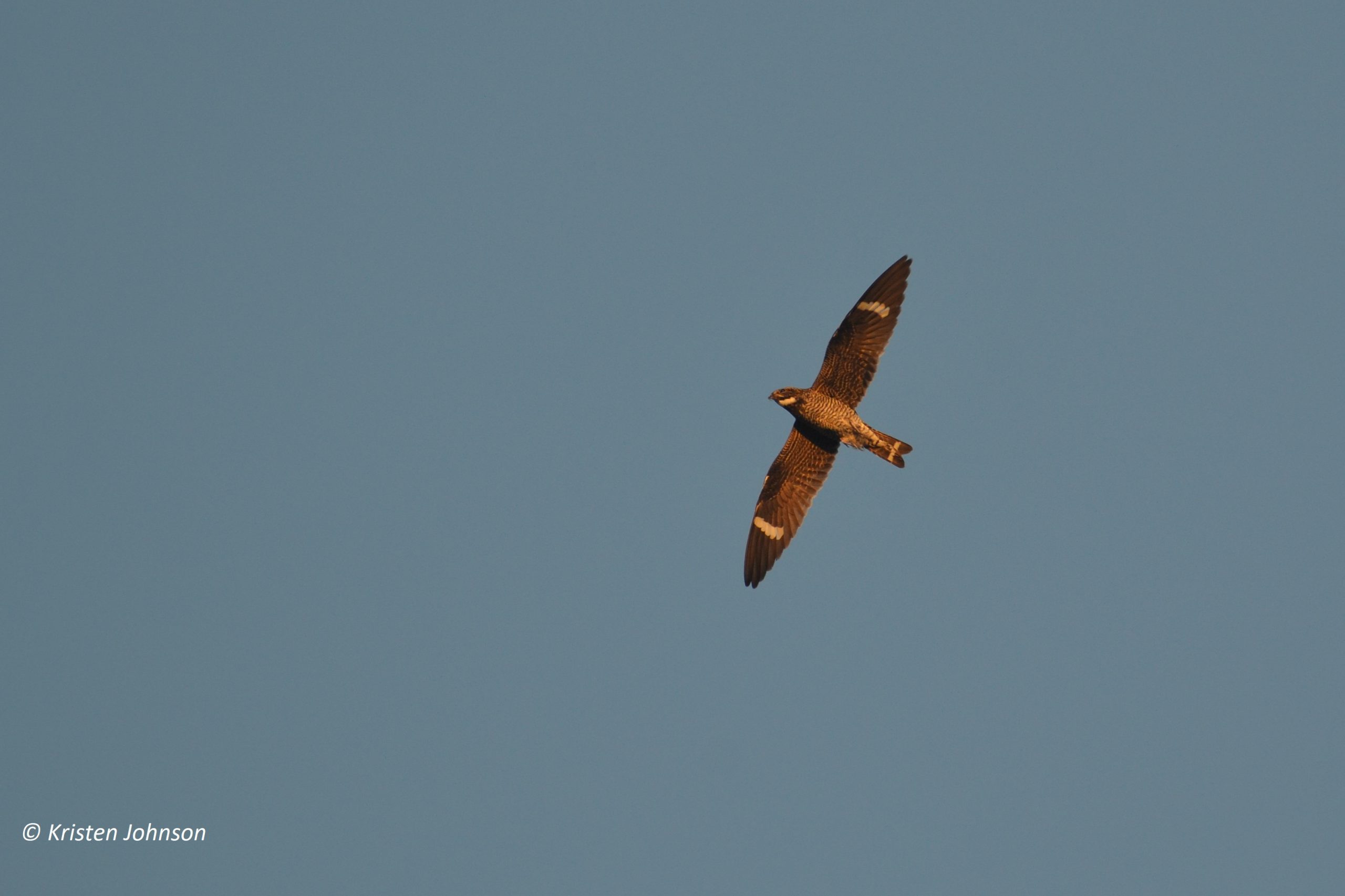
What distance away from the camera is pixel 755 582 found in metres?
17.8

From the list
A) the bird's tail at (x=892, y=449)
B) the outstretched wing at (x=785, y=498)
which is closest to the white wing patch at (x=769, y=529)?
the outstretched wing at (x=785, y=498)

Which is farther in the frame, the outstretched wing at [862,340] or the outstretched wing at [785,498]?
the outstretched wing at [785,498]

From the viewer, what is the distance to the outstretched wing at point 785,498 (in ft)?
58.4

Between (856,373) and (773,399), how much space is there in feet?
4.08

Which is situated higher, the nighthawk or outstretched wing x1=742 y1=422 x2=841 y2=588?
the nighthawk

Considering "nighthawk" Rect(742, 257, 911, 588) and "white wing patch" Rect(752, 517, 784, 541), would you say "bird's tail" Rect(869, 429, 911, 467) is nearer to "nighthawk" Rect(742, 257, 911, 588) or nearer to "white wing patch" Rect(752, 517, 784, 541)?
"nighthawk" Rect(742, 257, 911, 588)

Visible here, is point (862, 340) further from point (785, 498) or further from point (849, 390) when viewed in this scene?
point (785, 498)

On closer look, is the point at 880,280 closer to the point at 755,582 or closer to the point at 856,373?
the point at 856,373

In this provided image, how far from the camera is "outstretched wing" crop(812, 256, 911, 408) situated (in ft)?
55.6

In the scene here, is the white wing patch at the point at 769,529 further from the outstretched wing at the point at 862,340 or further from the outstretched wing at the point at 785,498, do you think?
the outstretched wing at the point at 862,340

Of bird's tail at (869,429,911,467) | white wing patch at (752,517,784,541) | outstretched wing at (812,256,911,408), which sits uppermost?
outstretched wing at (812,256,911,408)

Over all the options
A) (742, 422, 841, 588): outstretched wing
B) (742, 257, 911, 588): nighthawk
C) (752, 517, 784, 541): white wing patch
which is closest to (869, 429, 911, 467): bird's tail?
(742, 257, 911, 588): nighthawk

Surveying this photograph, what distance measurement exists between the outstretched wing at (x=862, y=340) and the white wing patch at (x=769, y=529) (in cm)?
225

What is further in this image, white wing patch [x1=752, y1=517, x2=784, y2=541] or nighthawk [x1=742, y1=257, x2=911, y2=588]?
white wing patch [x1=752, y1=517, x2=784, y2=541]
